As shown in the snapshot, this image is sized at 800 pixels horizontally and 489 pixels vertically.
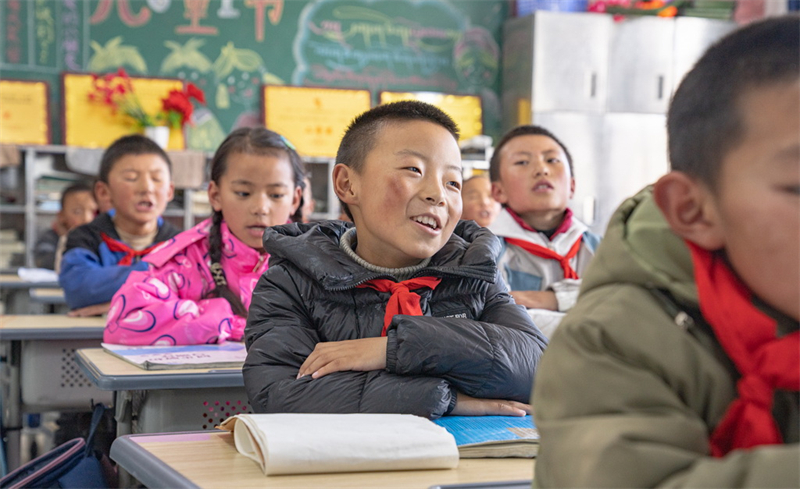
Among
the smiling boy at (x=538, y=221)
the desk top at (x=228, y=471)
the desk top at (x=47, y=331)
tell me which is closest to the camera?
the desk top at (x=228, y=471)

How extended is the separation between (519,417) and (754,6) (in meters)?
6.90

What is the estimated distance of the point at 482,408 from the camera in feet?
4.21

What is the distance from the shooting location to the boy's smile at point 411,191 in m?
1.44

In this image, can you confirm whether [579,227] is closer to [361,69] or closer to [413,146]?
[413,146]

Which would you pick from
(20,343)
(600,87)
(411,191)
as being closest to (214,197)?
(20,343)

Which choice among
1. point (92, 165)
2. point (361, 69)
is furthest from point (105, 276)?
point (361, 69)

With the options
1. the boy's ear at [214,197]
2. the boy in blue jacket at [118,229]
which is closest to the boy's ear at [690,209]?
the boy's ear at [214,197]

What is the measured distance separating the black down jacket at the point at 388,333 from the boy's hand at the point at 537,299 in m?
0.78

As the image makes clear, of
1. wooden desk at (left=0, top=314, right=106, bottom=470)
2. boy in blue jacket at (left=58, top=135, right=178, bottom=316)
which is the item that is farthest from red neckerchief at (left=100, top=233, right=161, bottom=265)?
wooden desk at (left=0, top=314, right=106, bottom=470)

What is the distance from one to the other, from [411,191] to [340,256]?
168 mm

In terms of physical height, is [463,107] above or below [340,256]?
above

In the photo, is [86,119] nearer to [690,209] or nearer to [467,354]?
[467,354]

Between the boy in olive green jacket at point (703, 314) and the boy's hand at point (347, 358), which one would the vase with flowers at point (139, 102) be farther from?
the boy in olive green jacket at point (703, 314)

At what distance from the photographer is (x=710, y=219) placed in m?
0.68
